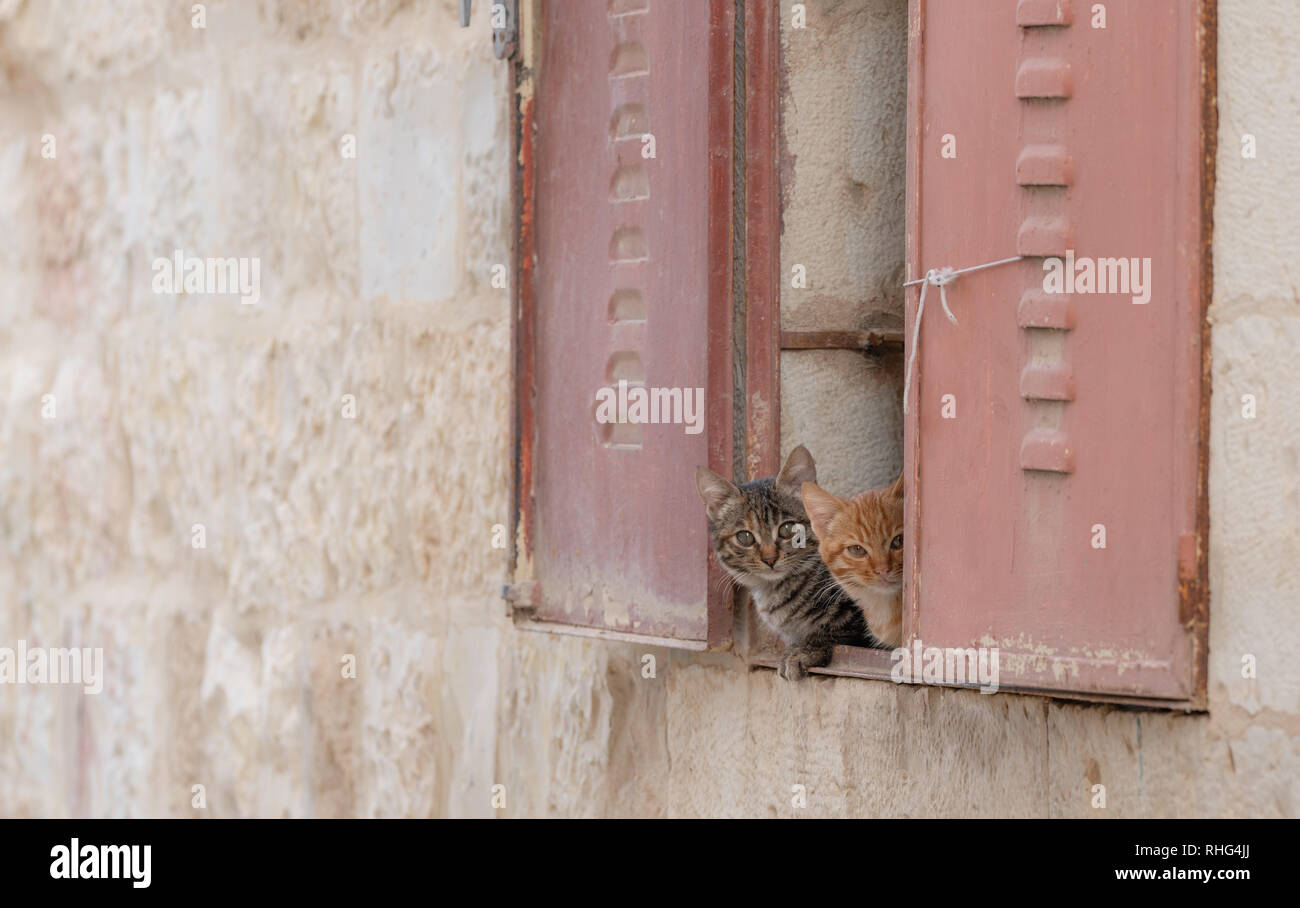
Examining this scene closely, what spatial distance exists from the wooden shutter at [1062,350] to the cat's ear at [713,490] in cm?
42

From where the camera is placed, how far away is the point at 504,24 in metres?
2.94

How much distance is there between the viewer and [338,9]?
3.48m

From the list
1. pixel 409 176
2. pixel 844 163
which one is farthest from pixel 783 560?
pixel 409 176

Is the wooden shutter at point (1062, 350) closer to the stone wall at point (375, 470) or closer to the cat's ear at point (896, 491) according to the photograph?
the stone wall at point (375, 470)

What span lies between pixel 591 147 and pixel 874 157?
50 centimetres

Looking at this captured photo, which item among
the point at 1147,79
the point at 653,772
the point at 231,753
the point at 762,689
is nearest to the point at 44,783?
the point at 231,753

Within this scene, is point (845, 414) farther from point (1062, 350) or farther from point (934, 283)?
point (1062, 350)

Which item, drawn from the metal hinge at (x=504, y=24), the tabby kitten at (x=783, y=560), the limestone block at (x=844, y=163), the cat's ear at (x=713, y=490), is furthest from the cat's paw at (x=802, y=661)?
the metal hinge at (x=504, y=24)

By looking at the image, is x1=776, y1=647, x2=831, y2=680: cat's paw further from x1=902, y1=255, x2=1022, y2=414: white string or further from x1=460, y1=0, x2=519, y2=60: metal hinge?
x1=460, y1=0, x2=519, y2=60: metal hinge

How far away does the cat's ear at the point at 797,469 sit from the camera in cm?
278

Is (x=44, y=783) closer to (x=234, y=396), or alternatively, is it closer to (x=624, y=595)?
(x=234, y=396)

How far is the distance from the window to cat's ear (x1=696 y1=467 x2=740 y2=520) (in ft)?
0.13

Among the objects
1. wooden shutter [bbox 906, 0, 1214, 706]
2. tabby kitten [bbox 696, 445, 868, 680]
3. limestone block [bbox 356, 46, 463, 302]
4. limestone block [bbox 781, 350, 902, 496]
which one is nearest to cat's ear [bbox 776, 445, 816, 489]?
tabby kitten [bbox 696, 445, 868, 680]

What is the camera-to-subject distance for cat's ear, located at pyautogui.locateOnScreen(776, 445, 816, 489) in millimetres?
2779
